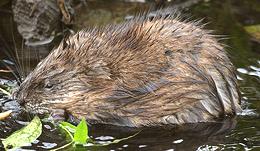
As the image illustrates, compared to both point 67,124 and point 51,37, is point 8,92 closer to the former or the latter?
point 67,124

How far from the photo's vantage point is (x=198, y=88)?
509cm

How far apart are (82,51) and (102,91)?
0.39 m

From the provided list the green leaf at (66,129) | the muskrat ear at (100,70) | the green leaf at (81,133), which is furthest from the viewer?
the muskrat ear at (100,70)

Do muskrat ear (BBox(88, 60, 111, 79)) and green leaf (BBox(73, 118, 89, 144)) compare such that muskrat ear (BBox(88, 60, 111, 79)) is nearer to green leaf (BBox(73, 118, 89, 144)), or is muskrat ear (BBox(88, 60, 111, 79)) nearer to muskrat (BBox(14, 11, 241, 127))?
muskrat (BBox(14, 11, 241, 127))

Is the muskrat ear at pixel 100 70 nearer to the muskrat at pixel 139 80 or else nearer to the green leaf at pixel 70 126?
the muskrat at pixel 139 80

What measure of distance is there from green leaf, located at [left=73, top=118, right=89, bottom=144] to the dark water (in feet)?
0.34

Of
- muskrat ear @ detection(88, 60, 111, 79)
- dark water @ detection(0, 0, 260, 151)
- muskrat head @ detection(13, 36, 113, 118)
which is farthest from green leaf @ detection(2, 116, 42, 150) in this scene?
muskrat ear @ detection(88, 60, 111, 79)

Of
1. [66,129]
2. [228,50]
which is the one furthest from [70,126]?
[228,50]

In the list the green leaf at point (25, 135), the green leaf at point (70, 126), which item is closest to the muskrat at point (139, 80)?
the green leaf at point (70, 126)

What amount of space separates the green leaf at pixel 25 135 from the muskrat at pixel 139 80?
320mm

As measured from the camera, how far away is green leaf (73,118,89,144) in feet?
15.4

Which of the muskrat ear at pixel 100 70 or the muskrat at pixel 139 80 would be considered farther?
the muskrat ear at pixel 100 70

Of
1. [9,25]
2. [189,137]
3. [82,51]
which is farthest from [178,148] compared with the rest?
[9,25]

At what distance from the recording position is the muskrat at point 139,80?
5.07 m
